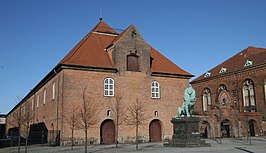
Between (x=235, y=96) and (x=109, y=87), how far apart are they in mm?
29332

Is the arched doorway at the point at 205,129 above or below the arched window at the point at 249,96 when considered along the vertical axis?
below

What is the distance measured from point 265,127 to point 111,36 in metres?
26.7

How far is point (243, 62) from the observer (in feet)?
171

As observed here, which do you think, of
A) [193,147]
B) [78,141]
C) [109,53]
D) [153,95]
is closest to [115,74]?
[109,53]

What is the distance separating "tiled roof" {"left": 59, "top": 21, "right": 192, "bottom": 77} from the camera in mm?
29781

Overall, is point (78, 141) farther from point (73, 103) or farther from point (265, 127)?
point (265, 127)

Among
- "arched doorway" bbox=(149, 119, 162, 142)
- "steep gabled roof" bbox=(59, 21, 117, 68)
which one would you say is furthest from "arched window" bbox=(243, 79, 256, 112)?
"steep gabled roof" bbox=(59, 21, 117, 68)

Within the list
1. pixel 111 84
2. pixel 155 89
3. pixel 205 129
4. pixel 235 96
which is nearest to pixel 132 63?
pixel 111 84

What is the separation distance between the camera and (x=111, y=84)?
30.6 m

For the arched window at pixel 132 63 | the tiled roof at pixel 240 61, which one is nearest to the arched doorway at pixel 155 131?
the arched window at pixel 132 63

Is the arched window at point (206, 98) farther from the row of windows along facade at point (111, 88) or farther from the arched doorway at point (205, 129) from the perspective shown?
the row of windows along facade at point (111, 88)

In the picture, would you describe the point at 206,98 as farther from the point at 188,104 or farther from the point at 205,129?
the point at 188,104

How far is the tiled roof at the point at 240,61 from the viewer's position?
4881 cm

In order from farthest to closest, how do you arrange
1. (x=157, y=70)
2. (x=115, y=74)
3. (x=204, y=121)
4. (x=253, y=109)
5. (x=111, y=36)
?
(x=253, y=109) → (x=204, y=121) → (x=111, y=36) → (x=157, y=70) → (x=115, y=74)
